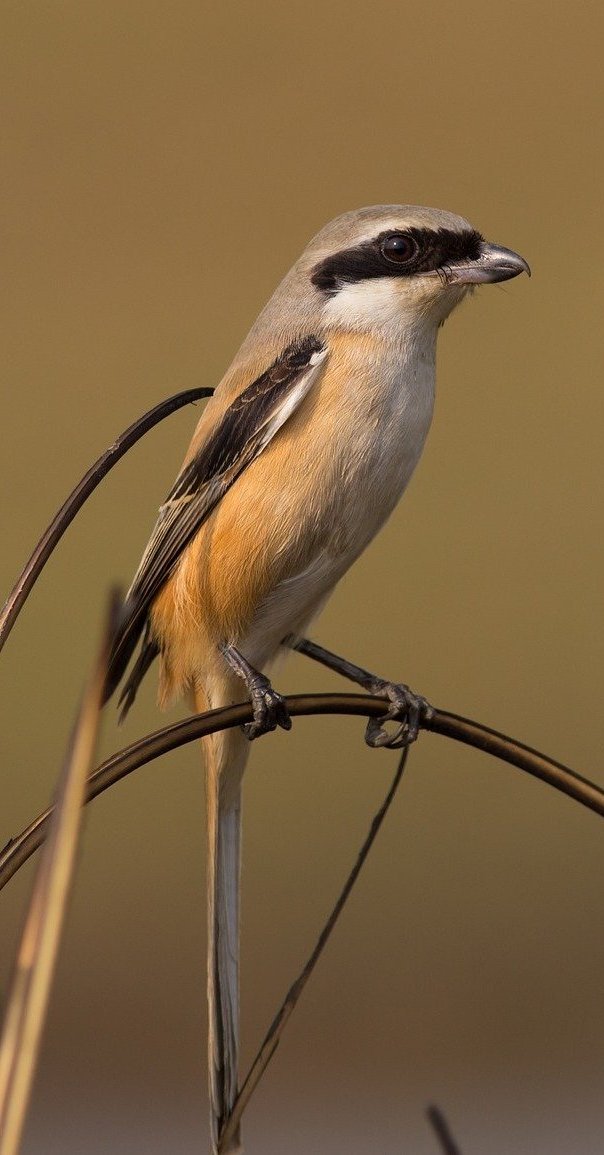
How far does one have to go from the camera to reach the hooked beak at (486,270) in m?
1.39

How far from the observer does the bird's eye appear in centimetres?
141

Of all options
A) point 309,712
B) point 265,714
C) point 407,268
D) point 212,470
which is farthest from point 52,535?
point 407,268

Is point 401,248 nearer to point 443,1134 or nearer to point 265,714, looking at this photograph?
point 265,714

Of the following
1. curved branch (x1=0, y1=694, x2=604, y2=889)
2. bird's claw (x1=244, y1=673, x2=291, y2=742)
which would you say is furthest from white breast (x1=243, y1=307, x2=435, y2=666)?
A: curved branch (x1=0, y1=694, x2=604, y2=889)

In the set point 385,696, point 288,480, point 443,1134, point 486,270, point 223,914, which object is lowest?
point 443,1134

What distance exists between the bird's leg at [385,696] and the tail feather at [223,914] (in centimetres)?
15

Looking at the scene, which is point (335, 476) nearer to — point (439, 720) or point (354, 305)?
point (354, 305)

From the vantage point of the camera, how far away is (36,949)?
500 millimetres

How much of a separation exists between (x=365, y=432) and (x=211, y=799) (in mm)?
465

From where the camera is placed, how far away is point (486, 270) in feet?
4.56

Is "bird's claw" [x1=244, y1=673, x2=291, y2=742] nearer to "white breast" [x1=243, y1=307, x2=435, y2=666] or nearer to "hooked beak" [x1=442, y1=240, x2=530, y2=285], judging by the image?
"white breast" [x1=243, y1=307, x2=435, y2=666]

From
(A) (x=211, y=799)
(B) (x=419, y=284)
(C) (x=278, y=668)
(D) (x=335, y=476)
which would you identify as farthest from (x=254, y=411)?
(A) (x=211, y=799)

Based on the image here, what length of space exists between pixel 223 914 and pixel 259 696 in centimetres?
22

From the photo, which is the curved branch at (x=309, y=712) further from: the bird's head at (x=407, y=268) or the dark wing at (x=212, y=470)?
the bird's head at (x=407, y=268)
